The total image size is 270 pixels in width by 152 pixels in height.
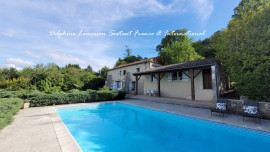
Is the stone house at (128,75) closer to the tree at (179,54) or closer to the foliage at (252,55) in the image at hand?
the tree at (179,54)

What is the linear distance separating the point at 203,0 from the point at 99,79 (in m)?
25.0

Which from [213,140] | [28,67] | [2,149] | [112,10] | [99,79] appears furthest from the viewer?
[99,79]

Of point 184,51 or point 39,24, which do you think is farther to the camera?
point 184,51

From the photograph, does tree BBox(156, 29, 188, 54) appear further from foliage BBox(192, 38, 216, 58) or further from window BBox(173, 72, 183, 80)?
window BBox(173, 72, 183, 80)

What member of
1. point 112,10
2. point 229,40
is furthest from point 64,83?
point 229,40

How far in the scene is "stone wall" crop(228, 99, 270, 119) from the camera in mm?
6191

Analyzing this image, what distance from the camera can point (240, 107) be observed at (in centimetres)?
707

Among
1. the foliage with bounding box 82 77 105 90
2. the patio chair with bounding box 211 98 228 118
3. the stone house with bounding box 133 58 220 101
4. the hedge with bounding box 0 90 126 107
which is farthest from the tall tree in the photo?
the foliage with bounding box 82 77 105 90

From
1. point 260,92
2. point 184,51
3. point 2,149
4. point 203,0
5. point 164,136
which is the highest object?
point 203,0

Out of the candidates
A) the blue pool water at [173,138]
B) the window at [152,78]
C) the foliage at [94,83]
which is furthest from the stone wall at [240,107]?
the foliage at [94,83]

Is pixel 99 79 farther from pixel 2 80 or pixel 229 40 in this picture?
pixel 229 40

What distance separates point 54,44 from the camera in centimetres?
1189

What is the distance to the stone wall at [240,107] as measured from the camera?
20.3ft

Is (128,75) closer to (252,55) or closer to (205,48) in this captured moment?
(205,48)
